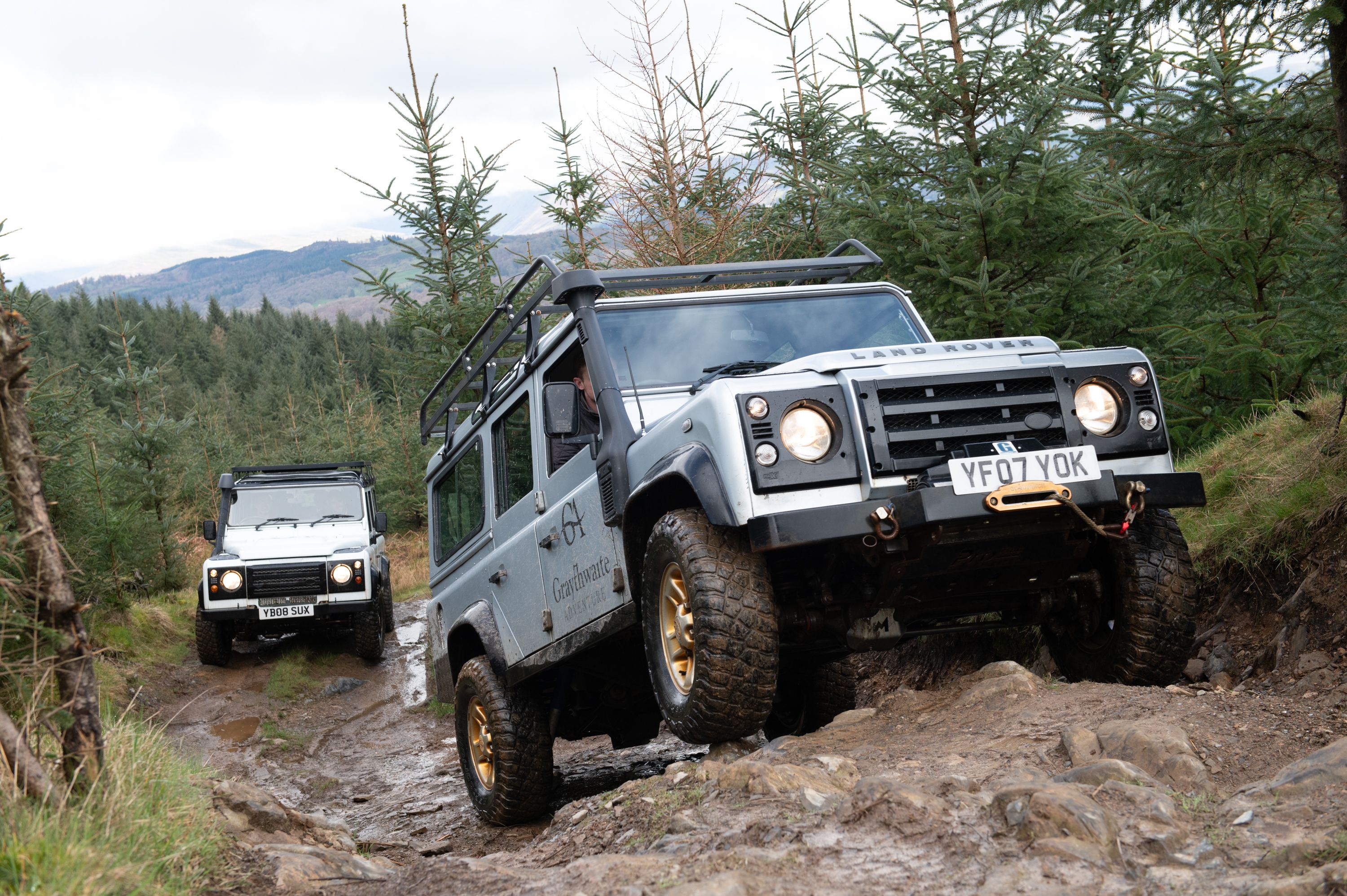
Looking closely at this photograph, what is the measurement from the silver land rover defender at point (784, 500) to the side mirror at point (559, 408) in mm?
13

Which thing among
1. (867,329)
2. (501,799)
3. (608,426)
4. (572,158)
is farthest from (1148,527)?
(572,158)

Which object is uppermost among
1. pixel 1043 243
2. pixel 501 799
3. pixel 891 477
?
pixel 1043 243

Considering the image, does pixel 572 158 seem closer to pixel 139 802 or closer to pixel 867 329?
pixel 867 329

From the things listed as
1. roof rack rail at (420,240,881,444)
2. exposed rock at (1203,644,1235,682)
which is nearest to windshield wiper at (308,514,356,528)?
roof rack rail at (420,240,881,444)

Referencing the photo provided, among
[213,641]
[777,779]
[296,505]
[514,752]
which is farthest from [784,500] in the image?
[296,505]

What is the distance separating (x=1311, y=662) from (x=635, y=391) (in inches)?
119

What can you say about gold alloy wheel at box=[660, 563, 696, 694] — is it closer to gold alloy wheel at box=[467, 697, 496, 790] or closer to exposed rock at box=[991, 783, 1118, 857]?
exposed rock at box=[991, 783, 1118, 857]

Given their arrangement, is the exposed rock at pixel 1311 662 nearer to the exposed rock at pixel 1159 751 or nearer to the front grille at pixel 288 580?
the exposed rock at pixel 1159 751

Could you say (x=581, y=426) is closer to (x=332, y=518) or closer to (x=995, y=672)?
(x=995, y=672)

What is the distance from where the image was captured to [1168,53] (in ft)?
24.2

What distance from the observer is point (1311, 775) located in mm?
2828

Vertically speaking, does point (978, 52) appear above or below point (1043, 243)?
above

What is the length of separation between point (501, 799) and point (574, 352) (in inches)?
93.9

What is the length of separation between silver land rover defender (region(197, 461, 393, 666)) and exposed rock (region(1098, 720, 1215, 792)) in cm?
1042
